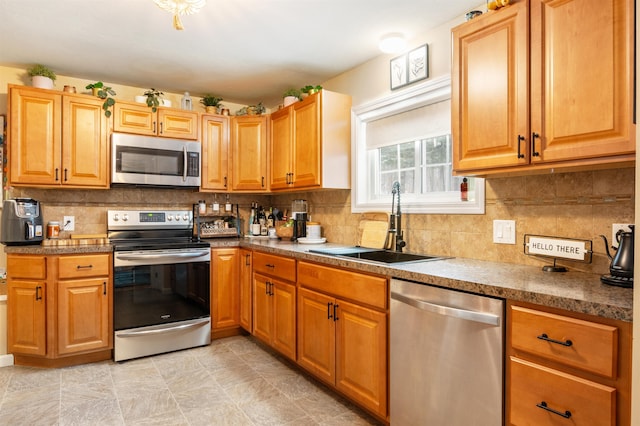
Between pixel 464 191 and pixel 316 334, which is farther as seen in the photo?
pixel 316 334

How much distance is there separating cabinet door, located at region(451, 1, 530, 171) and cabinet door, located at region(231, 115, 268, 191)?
2.18m

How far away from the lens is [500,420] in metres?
1.44

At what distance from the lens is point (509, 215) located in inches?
81.2

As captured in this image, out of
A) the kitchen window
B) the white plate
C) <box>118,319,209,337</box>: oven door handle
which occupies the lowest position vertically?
<box>118,319,209,337</box>: oven door handle

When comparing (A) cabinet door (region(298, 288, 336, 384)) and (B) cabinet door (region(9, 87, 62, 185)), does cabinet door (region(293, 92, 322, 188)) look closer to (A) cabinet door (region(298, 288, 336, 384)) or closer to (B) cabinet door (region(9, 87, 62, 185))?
(A) cabinet door (region(298, 288, 336, 384))

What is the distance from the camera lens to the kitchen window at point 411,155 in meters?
2.45

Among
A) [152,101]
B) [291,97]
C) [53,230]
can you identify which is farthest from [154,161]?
[291,97]

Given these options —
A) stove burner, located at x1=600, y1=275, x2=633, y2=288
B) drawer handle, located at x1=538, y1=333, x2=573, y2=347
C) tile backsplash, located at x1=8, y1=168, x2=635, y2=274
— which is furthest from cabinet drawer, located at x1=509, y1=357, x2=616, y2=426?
tile backsplash, located at x1=8, y1=168, x2=635, y2=274

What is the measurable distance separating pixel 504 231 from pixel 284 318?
1.58m

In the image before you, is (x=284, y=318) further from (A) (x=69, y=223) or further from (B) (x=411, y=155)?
(A) (x=69, y=223)

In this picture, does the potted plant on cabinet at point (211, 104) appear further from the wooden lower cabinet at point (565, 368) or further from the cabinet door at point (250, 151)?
the wooden lower cabinet at point (565, 368)

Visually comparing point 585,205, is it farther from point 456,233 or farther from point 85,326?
point 85,326

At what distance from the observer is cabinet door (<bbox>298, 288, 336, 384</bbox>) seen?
2.32m

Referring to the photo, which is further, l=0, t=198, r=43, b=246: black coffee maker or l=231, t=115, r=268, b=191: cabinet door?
l=231, t=115, r=268, b=191: cabinet door
